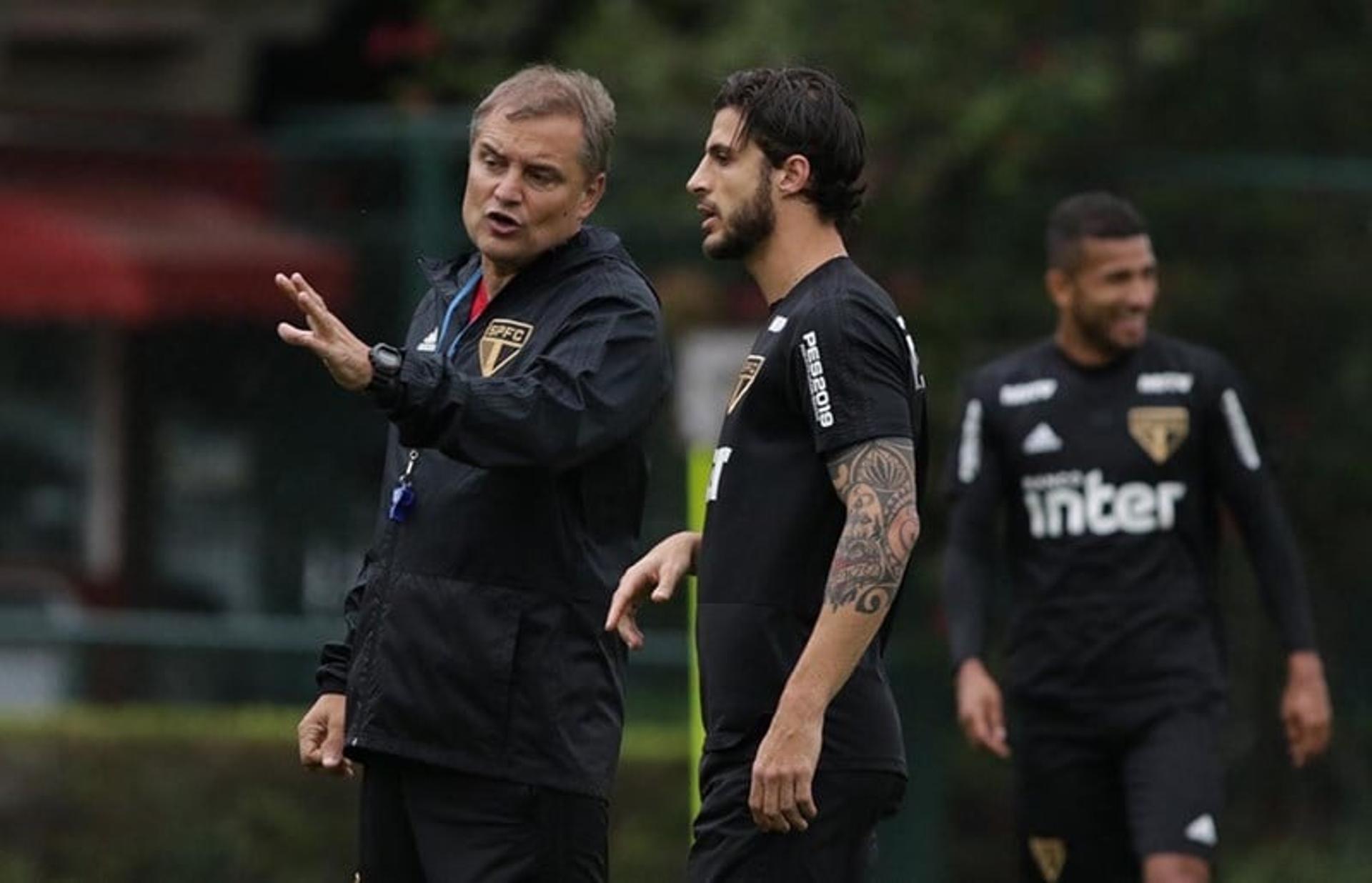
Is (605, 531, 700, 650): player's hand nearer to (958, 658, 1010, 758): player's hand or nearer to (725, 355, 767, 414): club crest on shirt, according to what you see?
(725, 355, 767, 414): club crest on shirt

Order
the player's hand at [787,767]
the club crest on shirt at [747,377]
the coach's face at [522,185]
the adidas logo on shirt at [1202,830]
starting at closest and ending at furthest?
the player's hand at [787,767] < the club crest on shirt at [747,377] < the coach's face at [522,185] < the adidas logo on shirt at [1202,830]

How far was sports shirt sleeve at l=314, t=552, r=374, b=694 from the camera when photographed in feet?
20.7

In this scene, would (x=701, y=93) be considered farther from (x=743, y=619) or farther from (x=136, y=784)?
(x=743, y=619)

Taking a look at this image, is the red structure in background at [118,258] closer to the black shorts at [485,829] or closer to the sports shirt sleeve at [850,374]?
the black shorts at [485,829]

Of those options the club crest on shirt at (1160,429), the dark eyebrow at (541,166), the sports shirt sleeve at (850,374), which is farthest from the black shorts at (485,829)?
the club crest on shirt at (1160,429)

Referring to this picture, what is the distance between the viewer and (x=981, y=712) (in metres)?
8.85

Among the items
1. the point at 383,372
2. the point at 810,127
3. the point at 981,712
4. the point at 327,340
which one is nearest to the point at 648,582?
the point at 383,372

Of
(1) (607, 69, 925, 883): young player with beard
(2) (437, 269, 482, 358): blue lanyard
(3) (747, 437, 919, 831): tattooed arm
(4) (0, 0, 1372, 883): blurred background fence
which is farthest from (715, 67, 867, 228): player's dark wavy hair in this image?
(4) (0, 0, 1372, 883): blurred background fence

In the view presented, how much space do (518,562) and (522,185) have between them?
0.73 meters

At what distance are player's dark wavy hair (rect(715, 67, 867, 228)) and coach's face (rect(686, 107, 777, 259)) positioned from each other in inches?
1.0

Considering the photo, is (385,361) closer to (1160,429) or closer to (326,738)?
(326,738)

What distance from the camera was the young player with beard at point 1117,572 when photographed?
880 centimetres

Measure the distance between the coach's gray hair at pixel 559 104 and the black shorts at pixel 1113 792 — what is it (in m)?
3.11

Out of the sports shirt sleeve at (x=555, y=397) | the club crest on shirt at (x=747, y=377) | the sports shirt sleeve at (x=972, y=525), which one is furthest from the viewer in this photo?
the sports shirt sleeve at (x=972, y=525)
